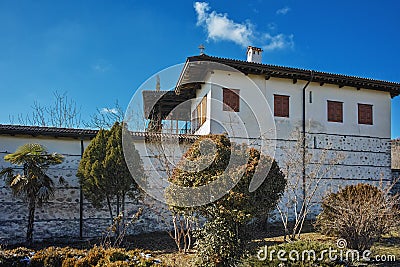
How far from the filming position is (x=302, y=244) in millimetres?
5848

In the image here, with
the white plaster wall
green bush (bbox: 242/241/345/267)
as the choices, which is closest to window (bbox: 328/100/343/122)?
the white plaster wall

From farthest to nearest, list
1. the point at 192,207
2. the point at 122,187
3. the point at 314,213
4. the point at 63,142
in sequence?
the point at 314,213, the point at 63,142, the point at 122,187, the point at 192,207

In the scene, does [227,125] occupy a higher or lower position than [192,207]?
higher

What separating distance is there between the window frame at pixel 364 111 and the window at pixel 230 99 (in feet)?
17.7

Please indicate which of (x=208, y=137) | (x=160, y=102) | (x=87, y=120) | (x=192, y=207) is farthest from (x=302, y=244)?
(x=87, y=120)

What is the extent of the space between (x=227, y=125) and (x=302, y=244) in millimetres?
7997

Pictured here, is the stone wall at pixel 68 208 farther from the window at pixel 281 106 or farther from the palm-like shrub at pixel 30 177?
the window at pixel 281 106

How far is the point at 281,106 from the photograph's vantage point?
14.4 metres

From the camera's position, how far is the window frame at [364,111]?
1550 cm

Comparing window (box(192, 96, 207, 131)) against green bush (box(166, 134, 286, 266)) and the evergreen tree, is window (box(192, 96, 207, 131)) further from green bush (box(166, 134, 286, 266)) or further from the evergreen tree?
green bush (box(166, 134, 286, 266))

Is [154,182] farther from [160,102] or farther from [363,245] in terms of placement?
[363,245]

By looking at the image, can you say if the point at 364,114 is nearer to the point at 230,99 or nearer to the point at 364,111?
the point at 364,111

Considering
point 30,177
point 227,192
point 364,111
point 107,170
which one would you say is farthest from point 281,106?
point 30,177

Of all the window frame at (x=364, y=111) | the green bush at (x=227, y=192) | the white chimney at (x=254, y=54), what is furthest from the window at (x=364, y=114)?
the green bush at (x=227, y=192)
